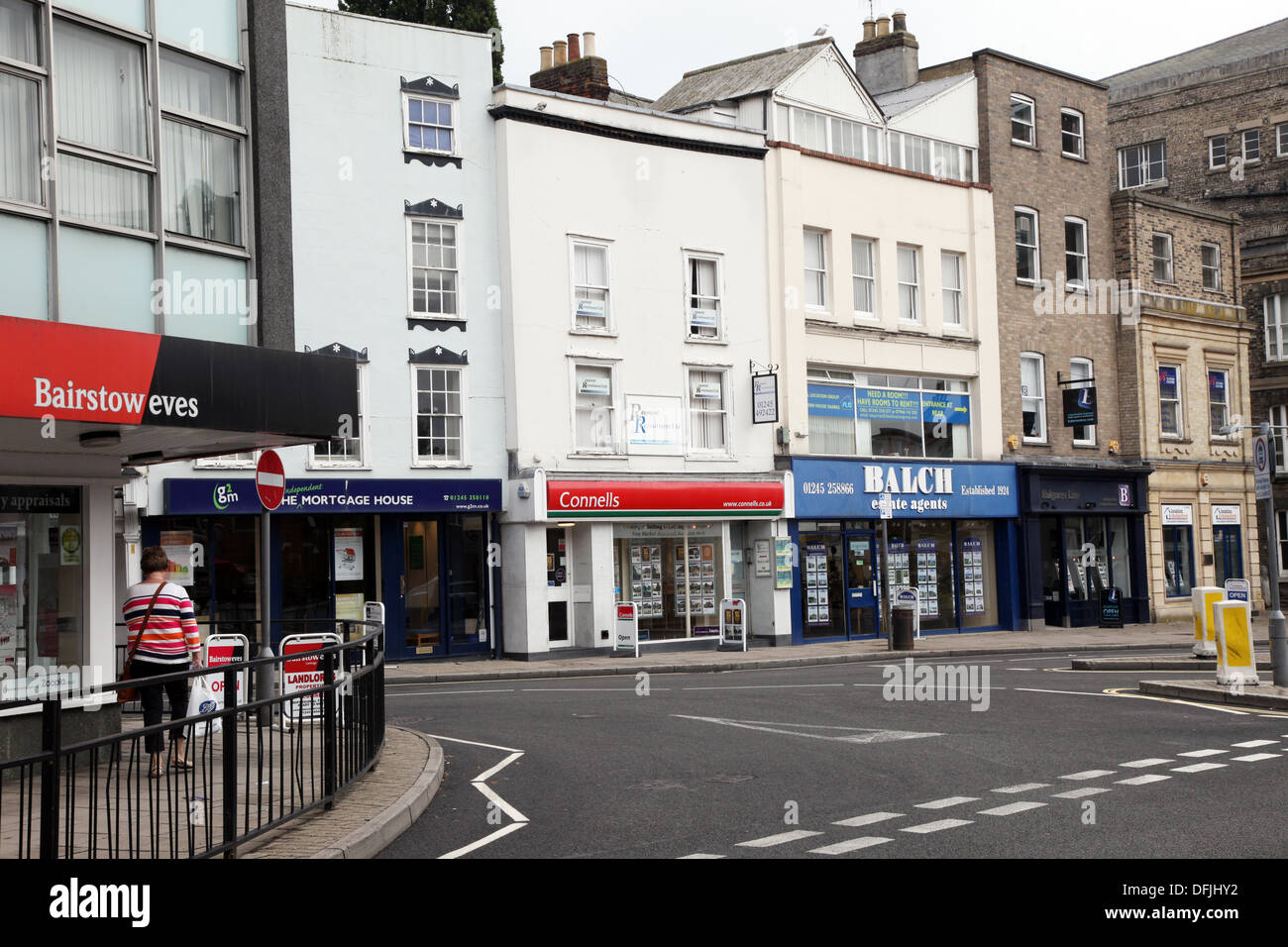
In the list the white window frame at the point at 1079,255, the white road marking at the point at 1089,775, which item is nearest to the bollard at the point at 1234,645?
the white road marking at the point at 1089,775

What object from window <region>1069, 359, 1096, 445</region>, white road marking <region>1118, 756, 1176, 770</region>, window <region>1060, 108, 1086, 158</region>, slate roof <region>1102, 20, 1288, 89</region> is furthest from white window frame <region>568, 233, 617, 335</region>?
slate roof <region>1102, 20, 1288, 89</region>

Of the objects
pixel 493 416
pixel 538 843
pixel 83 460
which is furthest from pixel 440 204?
pixel 538 843

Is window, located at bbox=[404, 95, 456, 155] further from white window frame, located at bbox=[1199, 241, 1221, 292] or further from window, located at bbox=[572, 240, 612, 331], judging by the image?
white window frame, located at bbox=[1199, 241, 1221, 292]

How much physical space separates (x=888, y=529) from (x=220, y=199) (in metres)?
23.0

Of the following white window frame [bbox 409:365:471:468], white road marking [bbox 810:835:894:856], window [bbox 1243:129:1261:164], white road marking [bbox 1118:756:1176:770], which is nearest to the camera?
white road marking [bbox 810:835:894:856]

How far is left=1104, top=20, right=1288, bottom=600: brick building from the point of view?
154ft

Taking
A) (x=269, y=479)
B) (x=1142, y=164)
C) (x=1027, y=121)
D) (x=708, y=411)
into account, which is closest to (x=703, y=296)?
(x=708, y=411)

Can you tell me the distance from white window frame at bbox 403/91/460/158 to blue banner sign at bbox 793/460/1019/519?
10.2m

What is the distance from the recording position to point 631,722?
15.7 m

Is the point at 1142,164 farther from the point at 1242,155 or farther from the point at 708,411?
the point at 708,411

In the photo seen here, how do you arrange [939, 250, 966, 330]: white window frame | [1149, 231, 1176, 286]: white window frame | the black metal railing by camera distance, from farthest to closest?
[1149, 231, 1176, 286]: white window frame < [939, 250, 966, 330]: white window frame < the black metal railing

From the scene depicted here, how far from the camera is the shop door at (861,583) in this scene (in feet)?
106
